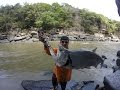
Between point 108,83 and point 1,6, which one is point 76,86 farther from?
point 1,6

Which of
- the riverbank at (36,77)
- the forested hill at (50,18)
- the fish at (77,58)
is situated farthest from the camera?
the forested hill at (50,18)

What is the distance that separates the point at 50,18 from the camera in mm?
55375

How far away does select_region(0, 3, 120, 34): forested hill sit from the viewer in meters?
56.0

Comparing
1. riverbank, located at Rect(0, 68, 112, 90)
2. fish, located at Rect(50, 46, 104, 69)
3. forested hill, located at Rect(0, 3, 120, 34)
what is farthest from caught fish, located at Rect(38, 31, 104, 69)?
forested hill, located at Rect(0, 3, 120, 34)

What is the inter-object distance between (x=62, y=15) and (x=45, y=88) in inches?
2005

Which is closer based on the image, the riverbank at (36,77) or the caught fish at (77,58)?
the caught fish at (77,58)

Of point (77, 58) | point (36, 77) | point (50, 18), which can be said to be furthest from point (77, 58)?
point (50, 18)

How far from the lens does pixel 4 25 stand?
5600 centimetres

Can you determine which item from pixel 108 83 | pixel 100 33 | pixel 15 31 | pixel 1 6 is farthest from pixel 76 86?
pixel 1 6

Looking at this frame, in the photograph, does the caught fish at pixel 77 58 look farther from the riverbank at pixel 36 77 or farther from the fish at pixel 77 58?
the riverbank at pixel 36 77

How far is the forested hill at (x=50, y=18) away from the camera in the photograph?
184 ft

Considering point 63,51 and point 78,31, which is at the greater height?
point 63,51

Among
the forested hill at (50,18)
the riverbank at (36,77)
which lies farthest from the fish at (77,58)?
the forested hill at (50,18)

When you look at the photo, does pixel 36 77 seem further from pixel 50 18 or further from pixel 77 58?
pixel 50 18
